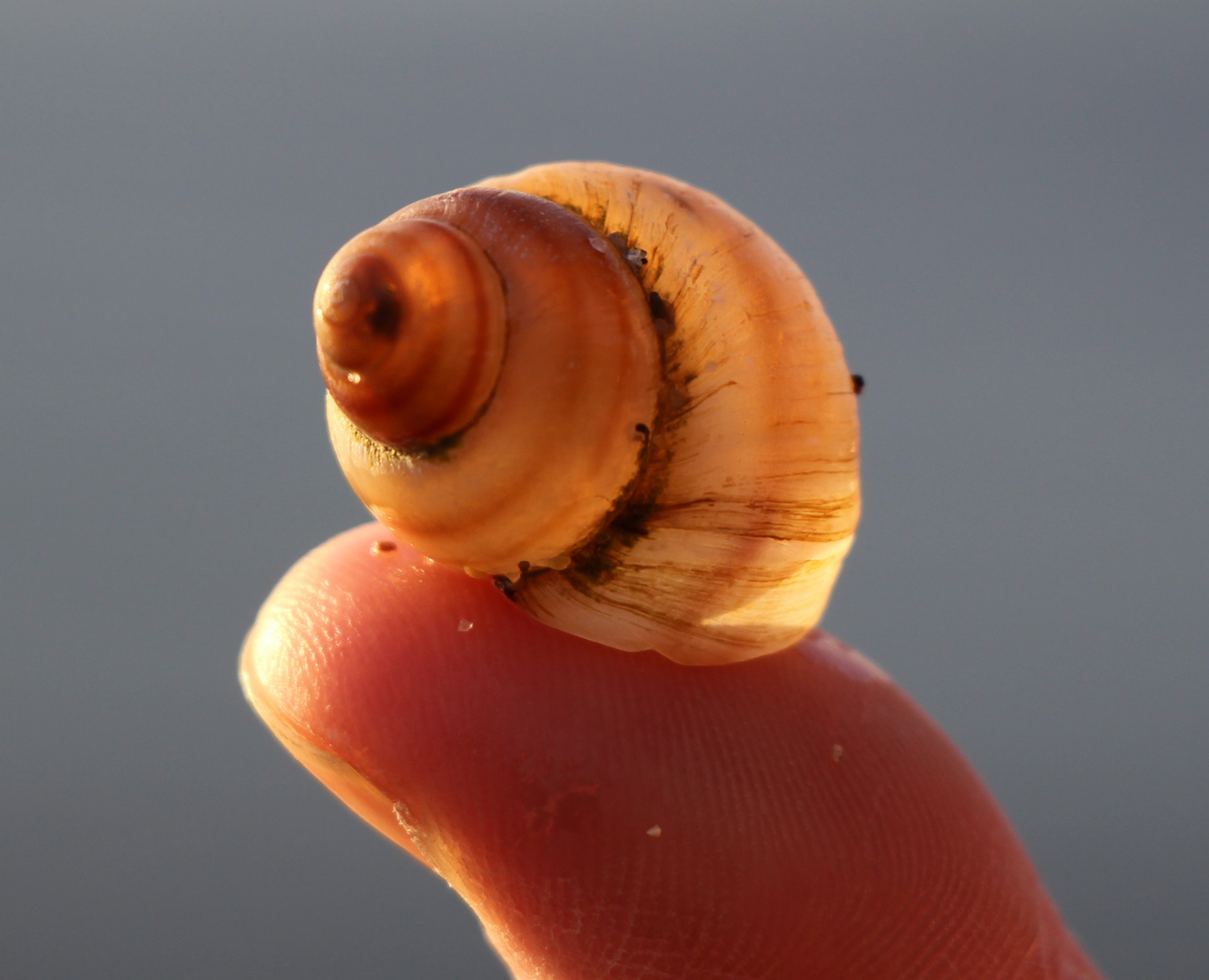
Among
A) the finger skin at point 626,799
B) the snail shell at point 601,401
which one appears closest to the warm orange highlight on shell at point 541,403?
the snail shell at point 601,401

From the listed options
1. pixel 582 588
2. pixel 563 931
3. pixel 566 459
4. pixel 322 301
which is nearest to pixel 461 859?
pixel 563 931

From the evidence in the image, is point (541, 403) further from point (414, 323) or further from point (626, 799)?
point (626, 799)

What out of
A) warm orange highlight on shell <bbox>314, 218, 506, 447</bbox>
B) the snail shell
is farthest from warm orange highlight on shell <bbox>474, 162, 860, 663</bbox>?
warm orange highlight on shell <bbox>314, 218, 506, 447</bbox>

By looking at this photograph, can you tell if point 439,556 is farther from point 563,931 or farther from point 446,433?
point 563,931

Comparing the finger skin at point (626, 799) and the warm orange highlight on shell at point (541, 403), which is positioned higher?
the warm orange highlight on shell at point (541, 403)

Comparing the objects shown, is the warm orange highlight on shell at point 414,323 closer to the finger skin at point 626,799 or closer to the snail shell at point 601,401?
the snail shell at point 601,401

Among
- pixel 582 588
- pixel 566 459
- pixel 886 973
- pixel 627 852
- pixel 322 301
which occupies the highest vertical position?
pixel 322 301

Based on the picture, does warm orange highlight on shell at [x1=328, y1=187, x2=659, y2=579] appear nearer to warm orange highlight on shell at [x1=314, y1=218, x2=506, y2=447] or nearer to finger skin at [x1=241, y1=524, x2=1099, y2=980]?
warm orange highlight on shell at [x1=314, y1=218, x2=506, y2=447]
